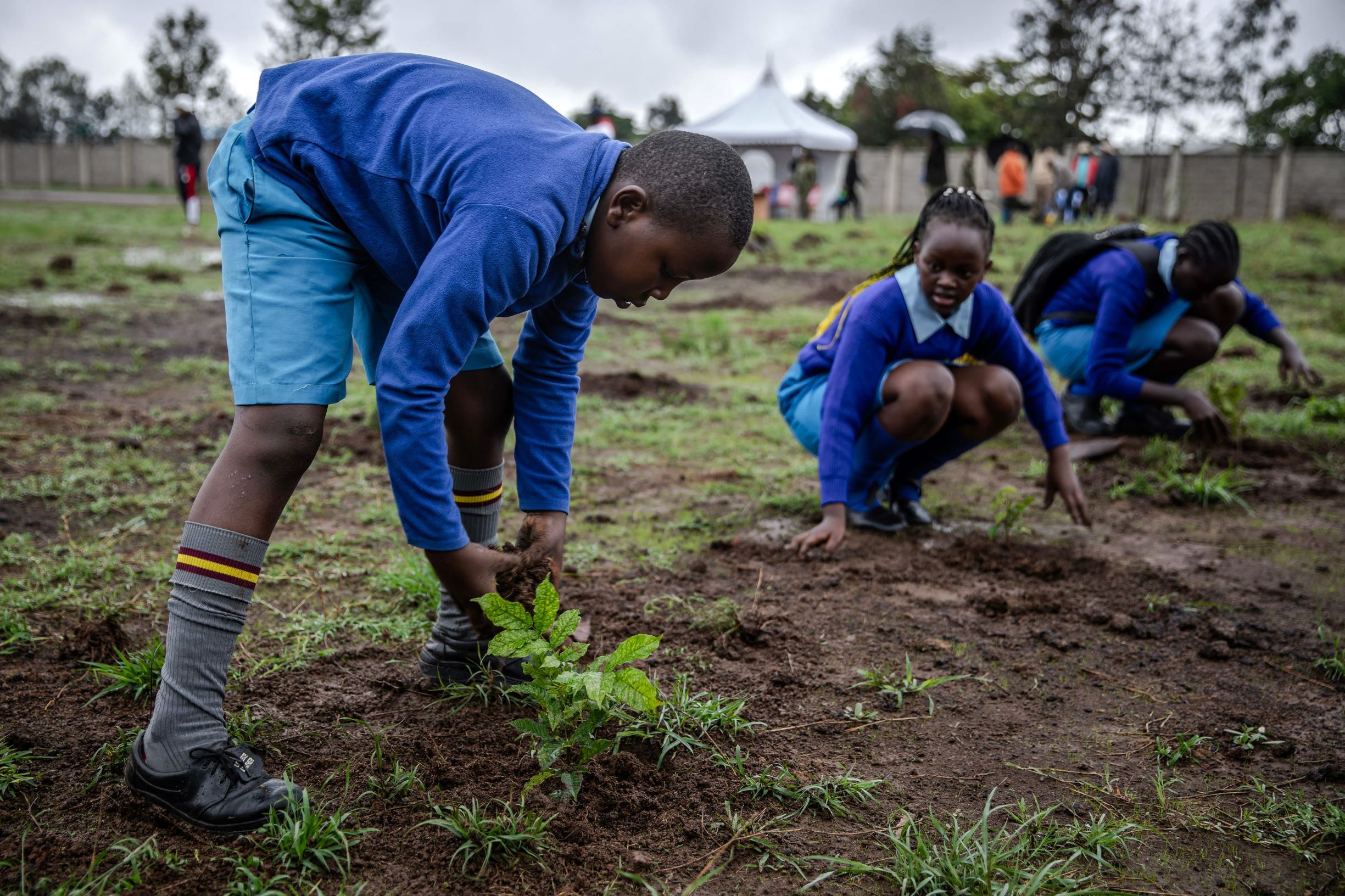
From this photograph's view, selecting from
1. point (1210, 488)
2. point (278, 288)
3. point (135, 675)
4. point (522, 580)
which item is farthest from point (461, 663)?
point (1210, 488)

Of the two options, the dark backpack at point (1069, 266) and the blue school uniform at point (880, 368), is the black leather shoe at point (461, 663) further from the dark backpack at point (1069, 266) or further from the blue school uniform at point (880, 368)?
the dark backpack at point (1069, 266)

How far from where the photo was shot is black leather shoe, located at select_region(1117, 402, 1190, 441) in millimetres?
4966

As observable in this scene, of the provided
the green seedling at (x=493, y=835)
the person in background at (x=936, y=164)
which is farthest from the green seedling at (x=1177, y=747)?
the person in background at (x=936, y=164)

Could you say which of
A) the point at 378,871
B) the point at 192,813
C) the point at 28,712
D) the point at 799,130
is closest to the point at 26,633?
the point at 28,712

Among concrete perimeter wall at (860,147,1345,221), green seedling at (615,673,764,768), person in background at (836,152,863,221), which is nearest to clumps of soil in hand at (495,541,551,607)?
green seedling at (615,673,764,768)

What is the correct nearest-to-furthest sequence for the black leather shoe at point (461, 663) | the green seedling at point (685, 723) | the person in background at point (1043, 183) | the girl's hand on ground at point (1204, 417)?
the green seedling at point (685, 723), the black leather shoe at point (461, 663), the girl's hand on ground at point (1204, 417), the person in background at point (1043, 183)

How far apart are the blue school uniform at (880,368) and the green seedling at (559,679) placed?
1.42m

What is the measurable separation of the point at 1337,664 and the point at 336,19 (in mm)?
37842

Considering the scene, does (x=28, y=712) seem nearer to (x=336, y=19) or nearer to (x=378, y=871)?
(x=378, y=871)

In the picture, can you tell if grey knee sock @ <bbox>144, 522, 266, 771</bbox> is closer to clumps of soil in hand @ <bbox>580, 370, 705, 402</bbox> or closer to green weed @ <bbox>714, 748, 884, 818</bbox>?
green weed @ <bbox>714, 748, 884, 818</bbox>

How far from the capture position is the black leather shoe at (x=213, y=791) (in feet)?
5.50

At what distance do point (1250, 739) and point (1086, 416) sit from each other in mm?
3299

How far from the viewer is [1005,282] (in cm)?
1030

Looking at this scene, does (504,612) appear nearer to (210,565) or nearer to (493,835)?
(493,835)
